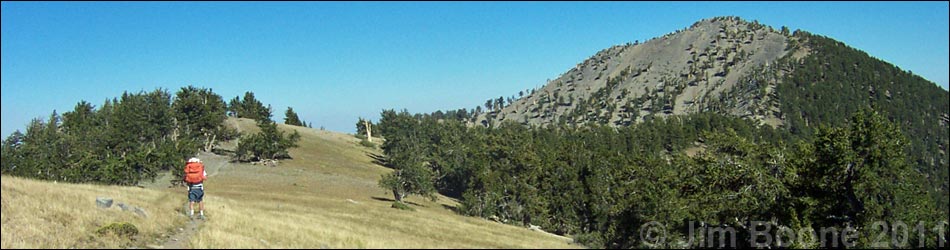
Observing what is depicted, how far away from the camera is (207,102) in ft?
357

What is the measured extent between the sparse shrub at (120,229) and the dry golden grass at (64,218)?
0.22m

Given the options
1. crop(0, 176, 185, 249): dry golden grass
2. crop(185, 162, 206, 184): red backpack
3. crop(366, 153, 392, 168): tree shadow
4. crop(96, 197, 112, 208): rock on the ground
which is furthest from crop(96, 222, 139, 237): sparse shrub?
crop(366, 153, 392, 168): tree shadow

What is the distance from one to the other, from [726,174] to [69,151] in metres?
76.7

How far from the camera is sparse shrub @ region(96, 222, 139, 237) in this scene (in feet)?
66.7

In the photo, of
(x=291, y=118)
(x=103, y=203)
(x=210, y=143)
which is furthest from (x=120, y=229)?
(x=291, y=118)

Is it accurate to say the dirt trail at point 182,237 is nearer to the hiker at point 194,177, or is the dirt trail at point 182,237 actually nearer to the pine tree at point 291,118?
the hiker at point 194,177

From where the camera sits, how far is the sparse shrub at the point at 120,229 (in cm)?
2033

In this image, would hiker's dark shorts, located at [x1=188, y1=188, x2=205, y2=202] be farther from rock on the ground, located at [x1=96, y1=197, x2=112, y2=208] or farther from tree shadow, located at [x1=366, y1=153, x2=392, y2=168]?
tree shadow, located at [x1=366, y1=153, x2=392, y2=168]

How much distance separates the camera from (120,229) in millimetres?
20734

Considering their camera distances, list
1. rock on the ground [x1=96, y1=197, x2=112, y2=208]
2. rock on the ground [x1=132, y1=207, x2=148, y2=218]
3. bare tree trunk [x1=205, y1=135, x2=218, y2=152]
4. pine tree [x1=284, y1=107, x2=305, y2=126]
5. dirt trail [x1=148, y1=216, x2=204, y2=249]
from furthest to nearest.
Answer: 1. pine tree [x1=284, y1=107, x2=305, y2=126]
2. bare tree trunk [x1=205, y1=135, x2=218, y2=152]
3. rock on the ground [x1=96, y1=197, x2=112, y2=208]
4. rock on the ground [x1=132, y1=207, x2=148, y2=218]
5. dirt trail [x1=148, y1=216, x2=204, y2=249]

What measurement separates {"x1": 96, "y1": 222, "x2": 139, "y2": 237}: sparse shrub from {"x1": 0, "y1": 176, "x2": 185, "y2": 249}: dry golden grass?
0.22 m

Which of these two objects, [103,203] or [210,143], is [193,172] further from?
[210,143]

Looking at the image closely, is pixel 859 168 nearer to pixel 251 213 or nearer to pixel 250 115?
pixel 251 213

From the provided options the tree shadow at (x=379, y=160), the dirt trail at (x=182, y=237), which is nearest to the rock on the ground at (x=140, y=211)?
the dirt trail at (x=182, y=237)
